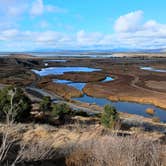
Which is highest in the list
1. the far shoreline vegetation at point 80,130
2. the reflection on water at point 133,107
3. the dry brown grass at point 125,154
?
the dry brown grass at point 125,154

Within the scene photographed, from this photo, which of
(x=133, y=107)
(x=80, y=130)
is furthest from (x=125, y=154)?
(x=133, y=107)

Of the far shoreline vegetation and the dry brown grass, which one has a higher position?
the dry brown grass

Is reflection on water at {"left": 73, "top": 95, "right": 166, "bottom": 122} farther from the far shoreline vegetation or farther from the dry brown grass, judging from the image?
the dry brown grass

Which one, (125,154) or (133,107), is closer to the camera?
(125,154)

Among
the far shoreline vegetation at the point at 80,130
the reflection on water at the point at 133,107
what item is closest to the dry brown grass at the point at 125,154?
the far shoreline vegetation at the point at 80,130

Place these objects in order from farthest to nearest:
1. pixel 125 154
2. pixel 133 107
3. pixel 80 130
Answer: pixel 133 107
pixel 80 130
pixel 125 154

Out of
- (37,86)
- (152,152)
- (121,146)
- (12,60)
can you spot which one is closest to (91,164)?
(121,146)

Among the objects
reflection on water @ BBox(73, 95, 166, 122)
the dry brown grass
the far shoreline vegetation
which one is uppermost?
the dry brown grass

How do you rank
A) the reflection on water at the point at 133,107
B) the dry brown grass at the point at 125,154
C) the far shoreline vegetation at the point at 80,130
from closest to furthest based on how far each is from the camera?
1. the dry brown grass at the point at 125,154
2. the far shoreline vegetation at the point at 80,130
3. the reflection on water at the point at 133,107

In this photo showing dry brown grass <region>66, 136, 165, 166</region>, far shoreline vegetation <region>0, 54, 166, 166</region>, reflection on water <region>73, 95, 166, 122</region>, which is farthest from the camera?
reflection on water <region>73, 95, 166, 122</region>

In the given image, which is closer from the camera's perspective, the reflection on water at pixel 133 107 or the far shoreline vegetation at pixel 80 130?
the far shoreline vegetation at pixel 80 130

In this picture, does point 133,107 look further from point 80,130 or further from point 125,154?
point 125,154

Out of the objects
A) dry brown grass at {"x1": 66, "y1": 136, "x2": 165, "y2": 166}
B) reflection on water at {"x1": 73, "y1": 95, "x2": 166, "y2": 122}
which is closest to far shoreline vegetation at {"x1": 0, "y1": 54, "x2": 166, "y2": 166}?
dry brown grass at {"x1": 66, "y1": 136, "x2": 165, "y2": 166}

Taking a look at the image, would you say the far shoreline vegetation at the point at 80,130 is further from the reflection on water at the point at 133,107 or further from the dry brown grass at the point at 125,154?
the reflection on water at the point at 133,107
